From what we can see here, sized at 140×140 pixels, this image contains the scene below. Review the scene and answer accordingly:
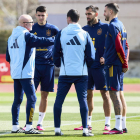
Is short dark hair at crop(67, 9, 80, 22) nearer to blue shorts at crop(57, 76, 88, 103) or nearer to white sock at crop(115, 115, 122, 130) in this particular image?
blue shorts at crop(57, 76, 88, 103)

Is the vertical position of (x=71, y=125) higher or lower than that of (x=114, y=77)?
lower

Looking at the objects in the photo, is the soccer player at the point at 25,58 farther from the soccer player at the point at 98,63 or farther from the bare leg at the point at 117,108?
the bare leg at the point at 117,108

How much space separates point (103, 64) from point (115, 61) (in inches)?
31.6

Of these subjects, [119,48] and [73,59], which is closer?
[73,59]

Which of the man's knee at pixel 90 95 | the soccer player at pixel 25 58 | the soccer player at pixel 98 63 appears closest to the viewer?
the soccer player at pixel 25 58

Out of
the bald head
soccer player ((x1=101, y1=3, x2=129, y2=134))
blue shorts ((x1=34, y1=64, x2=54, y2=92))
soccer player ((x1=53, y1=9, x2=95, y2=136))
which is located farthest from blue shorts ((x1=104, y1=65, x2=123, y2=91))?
the bald head

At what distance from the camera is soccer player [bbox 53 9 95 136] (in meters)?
6.96

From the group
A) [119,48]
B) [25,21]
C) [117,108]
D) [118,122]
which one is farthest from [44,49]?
[118,122]

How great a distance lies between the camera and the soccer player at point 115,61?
23.5ft

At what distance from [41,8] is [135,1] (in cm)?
2426

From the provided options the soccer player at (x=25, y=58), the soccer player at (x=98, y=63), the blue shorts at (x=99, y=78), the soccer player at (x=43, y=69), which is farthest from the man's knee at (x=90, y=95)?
the soccer player at (x=25, y=58)

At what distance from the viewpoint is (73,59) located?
22.9ft

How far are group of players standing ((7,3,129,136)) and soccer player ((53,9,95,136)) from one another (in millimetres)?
66

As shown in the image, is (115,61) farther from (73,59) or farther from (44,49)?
(44,49)
